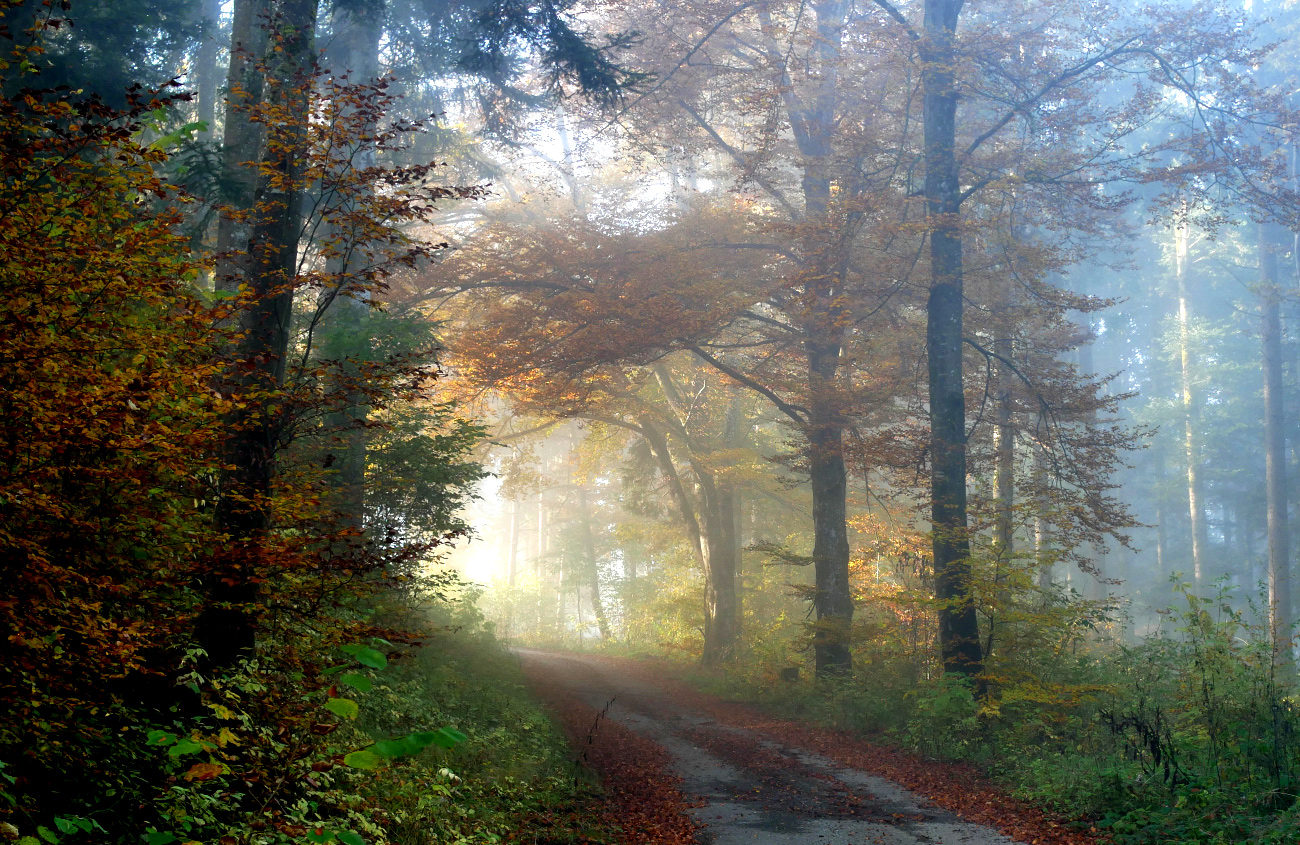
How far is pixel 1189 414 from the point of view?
123ft

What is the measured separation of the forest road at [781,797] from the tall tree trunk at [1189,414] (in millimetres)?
28553

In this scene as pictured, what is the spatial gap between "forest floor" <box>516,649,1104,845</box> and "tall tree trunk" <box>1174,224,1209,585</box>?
2750cm

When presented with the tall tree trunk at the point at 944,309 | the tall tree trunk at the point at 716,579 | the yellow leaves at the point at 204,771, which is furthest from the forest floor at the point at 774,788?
the tall tree trunk at the point at 716,579

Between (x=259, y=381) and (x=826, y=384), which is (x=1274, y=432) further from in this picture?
(x=259, y=381)

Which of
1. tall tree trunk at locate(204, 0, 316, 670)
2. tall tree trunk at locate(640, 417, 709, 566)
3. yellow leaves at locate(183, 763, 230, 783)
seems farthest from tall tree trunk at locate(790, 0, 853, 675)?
yellow leaves at locate(183, 763, 230, 783)

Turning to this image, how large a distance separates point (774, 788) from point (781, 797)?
44cm

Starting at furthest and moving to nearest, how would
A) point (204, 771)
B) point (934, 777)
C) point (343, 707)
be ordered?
1. point (934, 777)
2. point (204, 771)
3. point (343, 707)

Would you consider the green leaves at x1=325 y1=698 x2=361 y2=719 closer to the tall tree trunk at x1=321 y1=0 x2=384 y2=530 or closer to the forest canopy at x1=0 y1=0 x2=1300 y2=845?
the forest canopy at x1=0 y1=0 x2=1300 y2=845

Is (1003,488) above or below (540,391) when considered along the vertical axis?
below

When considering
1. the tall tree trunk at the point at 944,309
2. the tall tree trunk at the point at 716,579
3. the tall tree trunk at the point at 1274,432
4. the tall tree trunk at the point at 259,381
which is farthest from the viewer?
the tall tree trunk at the point at 1274,432

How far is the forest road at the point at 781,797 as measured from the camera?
688cm

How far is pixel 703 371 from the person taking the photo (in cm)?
2119

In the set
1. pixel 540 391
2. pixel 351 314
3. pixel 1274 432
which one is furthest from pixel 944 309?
pixel 1274 432

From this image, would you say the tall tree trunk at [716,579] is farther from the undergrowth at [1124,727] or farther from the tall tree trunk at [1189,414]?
the tall tree trunk at [1189,414]
